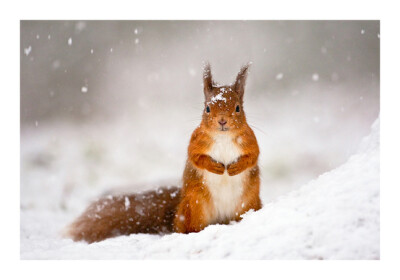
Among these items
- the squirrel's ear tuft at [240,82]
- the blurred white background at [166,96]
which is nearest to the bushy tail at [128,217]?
the blurred white background at [166,96]

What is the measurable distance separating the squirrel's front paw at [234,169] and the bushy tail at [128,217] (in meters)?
0.74

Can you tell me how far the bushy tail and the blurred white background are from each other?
0.78ft

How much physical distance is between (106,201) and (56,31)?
135 cm

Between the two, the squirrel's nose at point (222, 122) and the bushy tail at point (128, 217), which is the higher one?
the squirrel's nose at point (222, 122)

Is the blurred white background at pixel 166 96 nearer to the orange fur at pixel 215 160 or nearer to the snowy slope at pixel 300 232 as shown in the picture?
the orange fur at pixel 215 160

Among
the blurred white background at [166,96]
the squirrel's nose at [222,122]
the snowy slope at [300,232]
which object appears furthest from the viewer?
the blurred white background at [166,96]

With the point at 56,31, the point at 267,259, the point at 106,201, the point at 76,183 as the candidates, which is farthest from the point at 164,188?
the point at 56,31

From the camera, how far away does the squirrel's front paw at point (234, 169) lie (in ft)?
9.49

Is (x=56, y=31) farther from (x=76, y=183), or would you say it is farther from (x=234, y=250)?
(x=234, y=250)

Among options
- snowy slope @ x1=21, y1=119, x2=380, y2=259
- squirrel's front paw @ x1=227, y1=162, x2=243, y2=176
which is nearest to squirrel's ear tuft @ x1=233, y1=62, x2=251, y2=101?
squirrel's front paw @ x1=227, y1=162, x2=243, y2=176

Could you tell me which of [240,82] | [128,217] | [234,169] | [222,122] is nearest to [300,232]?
[234,169]

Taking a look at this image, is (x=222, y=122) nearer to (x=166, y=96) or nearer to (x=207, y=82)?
(x=207, y=82)

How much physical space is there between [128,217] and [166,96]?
4.26 feet

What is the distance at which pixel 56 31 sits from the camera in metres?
3.41
